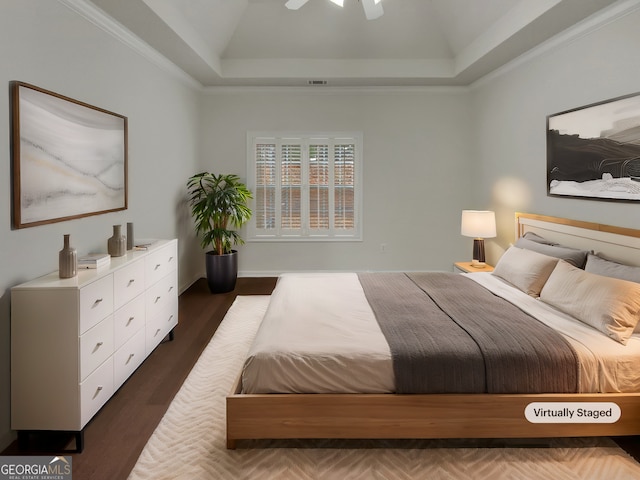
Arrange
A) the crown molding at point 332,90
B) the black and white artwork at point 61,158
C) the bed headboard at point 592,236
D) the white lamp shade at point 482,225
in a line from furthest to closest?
the crown molding at point 332,90 → the white lamp shade at point 482,225 → the bed headboard at point 592,236 → the black and white artwork at point 61,158

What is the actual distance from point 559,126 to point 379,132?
2705mm

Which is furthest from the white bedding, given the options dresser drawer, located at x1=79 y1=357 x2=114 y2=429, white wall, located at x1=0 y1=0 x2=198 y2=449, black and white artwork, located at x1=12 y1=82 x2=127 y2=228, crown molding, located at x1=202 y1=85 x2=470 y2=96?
crown molding, located at x1=202 y1=85 x2=470 y2=96

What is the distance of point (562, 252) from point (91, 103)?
379 centimetres

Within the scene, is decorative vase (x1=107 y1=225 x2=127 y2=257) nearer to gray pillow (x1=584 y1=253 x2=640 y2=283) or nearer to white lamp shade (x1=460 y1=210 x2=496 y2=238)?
gray pillow (x1=584 y1=253 x2=640 y2=283)

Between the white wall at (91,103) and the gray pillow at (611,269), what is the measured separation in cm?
359

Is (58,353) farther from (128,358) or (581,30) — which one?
(581,30)

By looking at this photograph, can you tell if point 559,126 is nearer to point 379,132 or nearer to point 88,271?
point 379,132

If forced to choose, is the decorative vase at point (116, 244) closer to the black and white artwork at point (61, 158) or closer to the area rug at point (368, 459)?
the black and white artwork at point (61, 158)

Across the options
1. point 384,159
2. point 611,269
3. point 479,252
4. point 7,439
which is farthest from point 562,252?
point 7,439

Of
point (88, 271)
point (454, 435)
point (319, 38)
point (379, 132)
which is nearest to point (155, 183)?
point (88, 271)

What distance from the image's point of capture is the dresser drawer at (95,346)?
2.27 metres

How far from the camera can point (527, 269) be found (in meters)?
3.45

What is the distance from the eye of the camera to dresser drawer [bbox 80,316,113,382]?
2.27 meters

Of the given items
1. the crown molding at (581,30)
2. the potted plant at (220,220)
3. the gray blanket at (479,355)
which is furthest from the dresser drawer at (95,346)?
the crown molding at (581,30)
